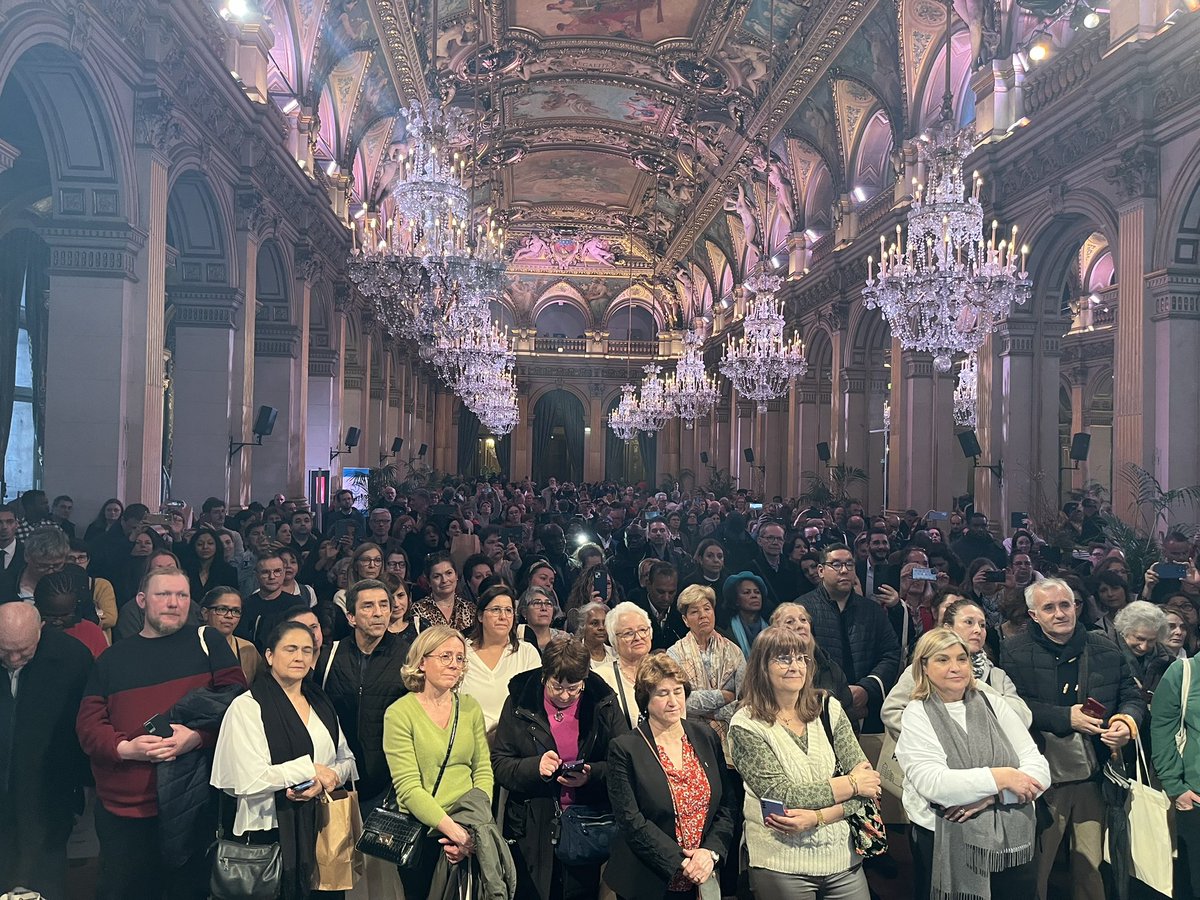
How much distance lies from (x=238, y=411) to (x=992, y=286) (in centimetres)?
882

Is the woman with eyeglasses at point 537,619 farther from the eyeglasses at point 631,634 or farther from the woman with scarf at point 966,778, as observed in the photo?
the woman with scarf at point 966,778

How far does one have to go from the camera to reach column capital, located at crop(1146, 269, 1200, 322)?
31.9ft

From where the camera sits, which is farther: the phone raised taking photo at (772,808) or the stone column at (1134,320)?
the stone column at (1134,320)

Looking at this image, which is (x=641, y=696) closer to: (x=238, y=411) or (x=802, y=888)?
(x=802, y=888)

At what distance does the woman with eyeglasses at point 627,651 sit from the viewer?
12.9 ft

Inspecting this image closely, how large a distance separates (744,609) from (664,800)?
6.50ft

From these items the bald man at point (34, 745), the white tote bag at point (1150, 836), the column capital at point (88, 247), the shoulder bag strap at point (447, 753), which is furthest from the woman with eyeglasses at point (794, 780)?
the column capital at point (88, 247)

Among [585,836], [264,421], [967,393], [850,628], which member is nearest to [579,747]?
[585,836]

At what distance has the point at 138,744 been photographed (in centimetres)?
327

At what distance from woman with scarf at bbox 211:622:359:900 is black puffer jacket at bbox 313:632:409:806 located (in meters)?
0.36

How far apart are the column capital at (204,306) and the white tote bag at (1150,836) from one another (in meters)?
10.6

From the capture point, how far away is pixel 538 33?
57.9 ft

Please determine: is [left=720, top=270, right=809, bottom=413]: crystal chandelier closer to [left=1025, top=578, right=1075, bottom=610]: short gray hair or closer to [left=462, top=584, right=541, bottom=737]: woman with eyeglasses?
[left=1025, top=578, right=1075, bottom=610]: short gray hair

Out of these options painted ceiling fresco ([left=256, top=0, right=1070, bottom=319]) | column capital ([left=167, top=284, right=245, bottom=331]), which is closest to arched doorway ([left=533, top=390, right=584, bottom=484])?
painted ceiling fresco ([left=256, top=0, right=1070, bottom=319])
